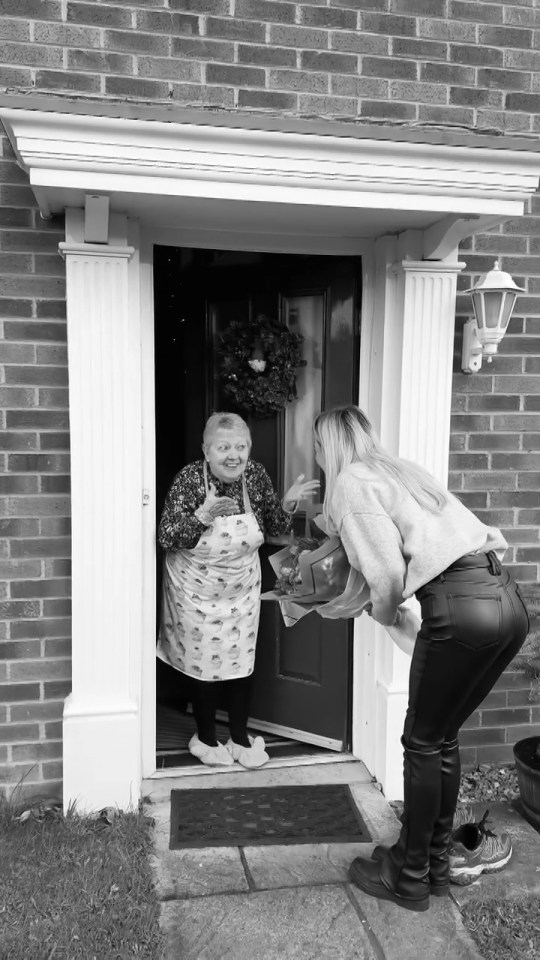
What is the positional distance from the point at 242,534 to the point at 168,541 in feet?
1.12

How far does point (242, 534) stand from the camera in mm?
3762

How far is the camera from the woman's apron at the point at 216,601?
3762 millimetres

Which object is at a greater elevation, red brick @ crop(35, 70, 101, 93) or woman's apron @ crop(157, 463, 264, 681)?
red brick @ crop(35, 70, 101, 93)

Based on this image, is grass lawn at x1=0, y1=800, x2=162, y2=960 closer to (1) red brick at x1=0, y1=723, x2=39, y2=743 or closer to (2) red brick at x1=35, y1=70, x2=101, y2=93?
(1) red brick at x1=0, y1=723, x2=39, y2=743

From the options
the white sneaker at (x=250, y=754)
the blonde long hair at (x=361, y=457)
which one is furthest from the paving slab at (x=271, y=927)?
the blonde long hair at (x=361, y=457)

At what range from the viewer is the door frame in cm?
362

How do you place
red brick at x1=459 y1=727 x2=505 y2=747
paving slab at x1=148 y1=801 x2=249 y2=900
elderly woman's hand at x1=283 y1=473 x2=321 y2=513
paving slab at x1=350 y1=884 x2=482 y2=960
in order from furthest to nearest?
red brick at x1=459 y1=727 x2=505 y2=747 < elderly woman's hand at x1=283 y1=473 x2=321 y2=513 < paving slab at x1=148 y1=801 x2=249 y2=900 < paving slab at x1=350 y1=884 x2=482 y2=960

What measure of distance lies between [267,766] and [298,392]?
6.02 feet

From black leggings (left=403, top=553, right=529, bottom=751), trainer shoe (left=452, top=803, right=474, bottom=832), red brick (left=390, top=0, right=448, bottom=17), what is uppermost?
red brick (left=390, top=0, right=448, bottom=17)

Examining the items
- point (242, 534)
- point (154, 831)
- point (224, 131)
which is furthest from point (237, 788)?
point (224, 131)

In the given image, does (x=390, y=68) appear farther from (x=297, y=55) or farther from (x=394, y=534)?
(x=394, y=534)

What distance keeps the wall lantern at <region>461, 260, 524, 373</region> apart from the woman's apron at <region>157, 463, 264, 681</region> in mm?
1230

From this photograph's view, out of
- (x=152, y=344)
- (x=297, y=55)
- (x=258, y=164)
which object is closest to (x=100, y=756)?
(x=152, y=344)

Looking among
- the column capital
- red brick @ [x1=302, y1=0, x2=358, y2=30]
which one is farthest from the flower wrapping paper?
red brick @ [x1=302, y1=0, x2=358, y2=30]
